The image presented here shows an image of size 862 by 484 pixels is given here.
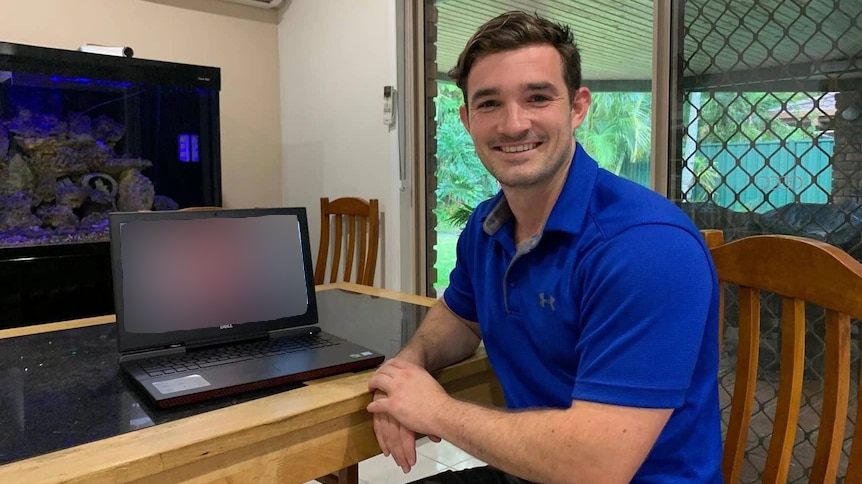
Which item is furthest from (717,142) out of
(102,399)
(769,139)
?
(102,399)

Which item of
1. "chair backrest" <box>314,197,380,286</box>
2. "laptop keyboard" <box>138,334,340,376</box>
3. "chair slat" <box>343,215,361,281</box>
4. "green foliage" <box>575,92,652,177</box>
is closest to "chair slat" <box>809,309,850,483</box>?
"laptop keyboard" <box>138,334,340,376</box>

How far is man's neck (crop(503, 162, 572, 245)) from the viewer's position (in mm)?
1123

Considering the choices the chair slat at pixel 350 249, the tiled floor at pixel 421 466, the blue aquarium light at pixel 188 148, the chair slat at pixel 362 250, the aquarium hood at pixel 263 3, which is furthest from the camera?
the aquarium hood at pixel 263 3

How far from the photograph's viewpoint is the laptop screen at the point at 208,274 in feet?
3.76

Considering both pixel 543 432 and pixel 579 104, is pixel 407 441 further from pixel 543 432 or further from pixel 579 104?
pixel 579 104

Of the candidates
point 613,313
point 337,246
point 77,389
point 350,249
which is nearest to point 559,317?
point 613,313

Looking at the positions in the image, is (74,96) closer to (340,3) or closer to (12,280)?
(12,280)

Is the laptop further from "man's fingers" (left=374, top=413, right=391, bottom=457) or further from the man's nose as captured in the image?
the man's nose

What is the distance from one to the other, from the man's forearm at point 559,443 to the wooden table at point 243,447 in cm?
20

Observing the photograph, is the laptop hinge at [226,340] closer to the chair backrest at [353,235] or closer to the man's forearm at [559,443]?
the man's forearm at [559,443]

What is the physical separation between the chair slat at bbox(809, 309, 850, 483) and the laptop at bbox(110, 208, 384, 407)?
72 centimetres

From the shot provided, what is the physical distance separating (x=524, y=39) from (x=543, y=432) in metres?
0.66

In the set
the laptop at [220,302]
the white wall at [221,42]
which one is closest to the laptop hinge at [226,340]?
the laptop at [220,302]

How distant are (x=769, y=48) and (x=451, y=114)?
56.2 inches
